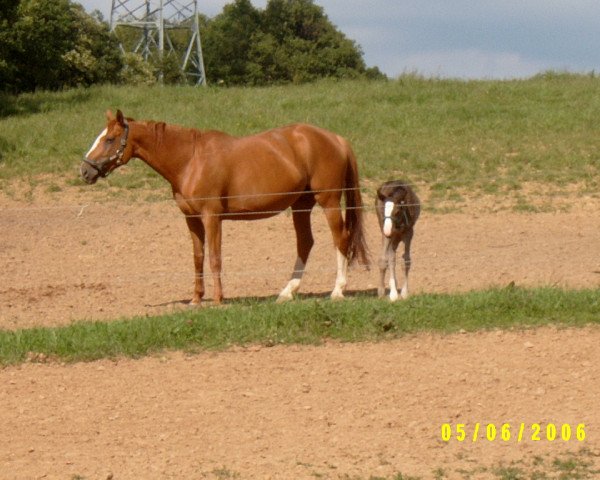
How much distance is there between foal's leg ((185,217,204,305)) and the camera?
1056 centimetres

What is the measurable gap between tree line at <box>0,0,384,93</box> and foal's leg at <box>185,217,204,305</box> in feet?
43.6

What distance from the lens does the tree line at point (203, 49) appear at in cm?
2605

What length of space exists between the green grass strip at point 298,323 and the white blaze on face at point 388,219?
0.70 m

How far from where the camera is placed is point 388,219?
9.90 m

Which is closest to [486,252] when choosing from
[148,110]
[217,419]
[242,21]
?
[217,419]

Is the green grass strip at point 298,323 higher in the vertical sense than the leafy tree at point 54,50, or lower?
lower

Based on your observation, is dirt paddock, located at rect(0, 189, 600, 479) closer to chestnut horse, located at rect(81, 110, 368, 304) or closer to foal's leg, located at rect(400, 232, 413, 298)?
foal's leg, located at rect(400, 232, 413, 298)

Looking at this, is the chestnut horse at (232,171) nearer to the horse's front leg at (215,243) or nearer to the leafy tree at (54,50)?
the horse's front leg at (215,243)

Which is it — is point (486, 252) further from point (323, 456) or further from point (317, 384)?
point (323, 456)

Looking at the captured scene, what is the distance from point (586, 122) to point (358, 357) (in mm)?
13327

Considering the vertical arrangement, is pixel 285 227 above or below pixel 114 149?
below

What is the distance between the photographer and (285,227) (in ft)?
49.9
